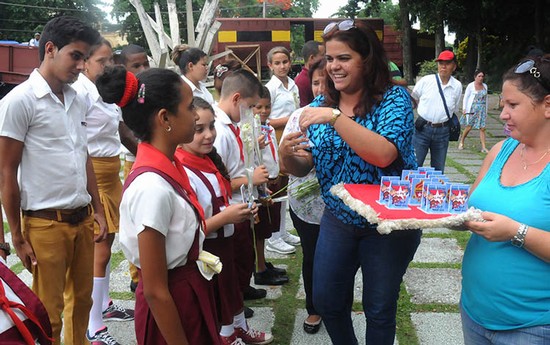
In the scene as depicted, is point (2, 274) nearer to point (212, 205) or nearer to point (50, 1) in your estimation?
point (212, 205)

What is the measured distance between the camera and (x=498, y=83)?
24016mm

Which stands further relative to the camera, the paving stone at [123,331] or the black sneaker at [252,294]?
the black sneaker at [252,294]

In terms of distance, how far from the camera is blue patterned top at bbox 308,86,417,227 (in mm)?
2350

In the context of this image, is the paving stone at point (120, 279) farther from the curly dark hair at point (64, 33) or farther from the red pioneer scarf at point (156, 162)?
the red pioneer scarf at point (156, 162)

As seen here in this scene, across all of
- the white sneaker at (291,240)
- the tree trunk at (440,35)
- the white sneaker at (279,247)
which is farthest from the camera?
the tree trunk at (440,35)

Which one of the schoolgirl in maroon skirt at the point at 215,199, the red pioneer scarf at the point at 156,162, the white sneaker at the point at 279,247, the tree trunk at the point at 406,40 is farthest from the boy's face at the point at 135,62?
the tree trunk at the point at 406,40

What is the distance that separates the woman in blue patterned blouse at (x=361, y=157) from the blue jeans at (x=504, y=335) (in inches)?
17.9

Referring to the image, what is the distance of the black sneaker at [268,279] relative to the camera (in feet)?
14.0

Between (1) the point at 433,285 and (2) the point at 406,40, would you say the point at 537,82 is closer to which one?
(1) the point at 433,285

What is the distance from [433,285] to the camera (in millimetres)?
4195

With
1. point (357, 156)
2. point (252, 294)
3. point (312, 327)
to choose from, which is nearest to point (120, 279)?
point (252, 294)

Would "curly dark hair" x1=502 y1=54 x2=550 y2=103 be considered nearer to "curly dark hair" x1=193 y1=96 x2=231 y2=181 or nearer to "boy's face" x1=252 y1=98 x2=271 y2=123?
"curly dark hair" x1=193 y1=96 x2=231 y2=181

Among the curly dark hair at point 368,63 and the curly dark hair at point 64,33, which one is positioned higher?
the curly dark hair at point 64,33

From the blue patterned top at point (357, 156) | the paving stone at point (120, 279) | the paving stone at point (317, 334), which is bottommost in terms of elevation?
the paving stone at point (120, 279)
